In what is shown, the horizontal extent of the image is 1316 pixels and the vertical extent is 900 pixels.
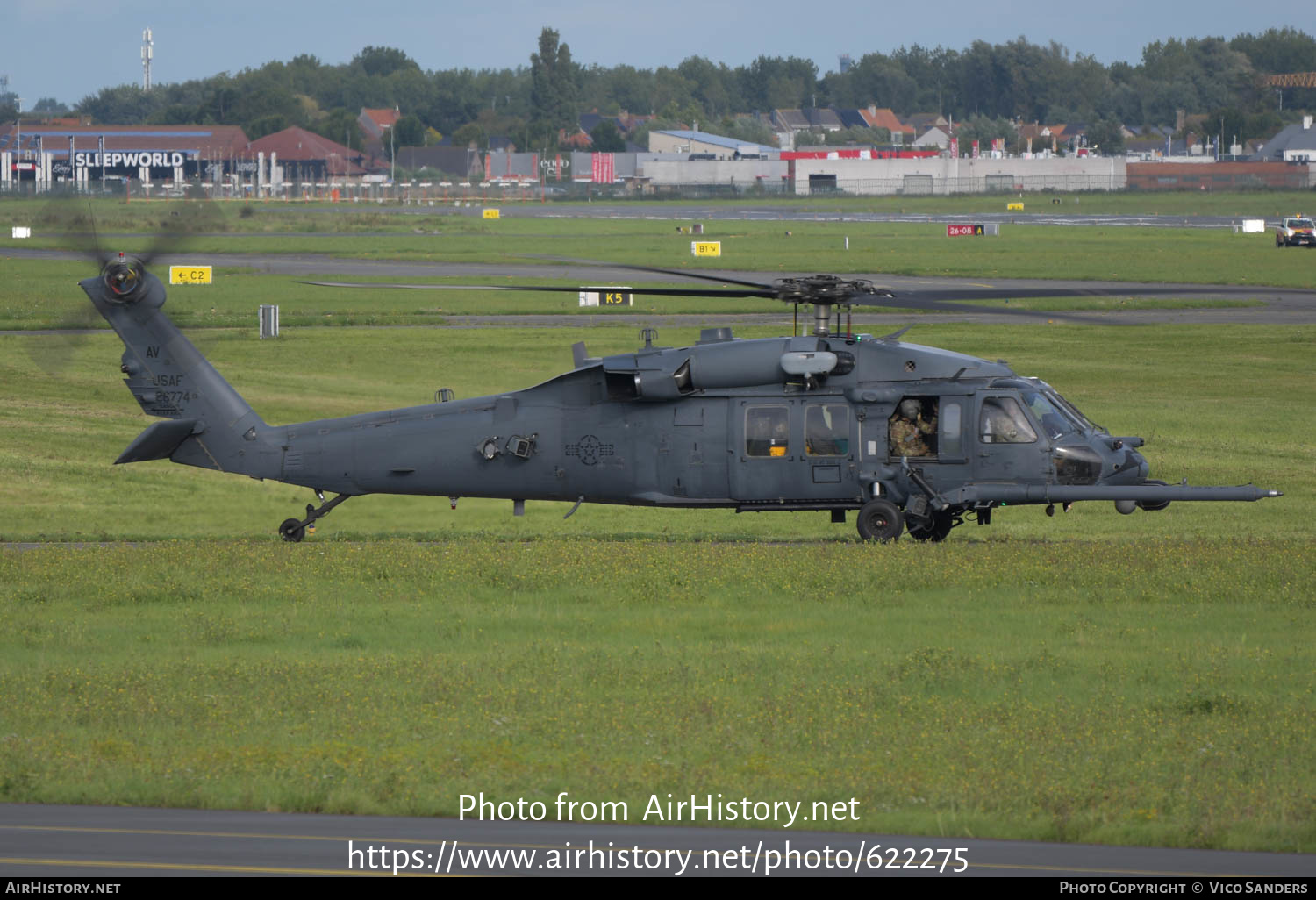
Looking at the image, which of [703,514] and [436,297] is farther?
[436,297]

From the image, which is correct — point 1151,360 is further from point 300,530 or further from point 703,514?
point 300,530

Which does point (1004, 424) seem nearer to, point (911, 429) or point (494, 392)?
point (911, 429)

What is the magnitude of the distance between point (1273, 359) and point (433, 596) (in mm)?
31923

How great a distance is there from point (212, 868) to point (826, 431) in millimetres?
13331

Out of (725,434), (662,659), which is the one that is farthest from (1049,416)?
(662,659)

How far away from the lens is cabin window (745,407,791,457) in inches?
848

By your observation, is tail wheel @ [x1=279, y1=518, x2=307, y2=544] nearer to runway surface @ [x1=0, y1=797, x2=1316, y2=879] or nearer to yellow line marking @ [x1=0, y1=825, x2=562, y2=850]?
runway surface @ [x1=0, y1=797, x2=1316, y2=879]

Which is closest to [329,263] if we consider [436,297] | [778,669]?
[436,297]

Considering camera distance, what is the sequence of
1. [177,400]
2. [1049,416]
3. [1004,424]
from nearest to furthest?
[1004,424]
[1049,416]
[177,400]

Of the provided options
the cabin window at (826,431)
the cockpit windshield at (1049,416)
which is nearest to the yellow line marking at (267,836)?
the cabin window at (826,431)

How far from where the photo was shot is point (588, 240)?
322 feet

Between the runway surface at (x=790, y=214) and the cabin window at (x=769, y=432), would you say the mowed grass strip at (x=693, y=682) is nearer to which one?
the cabin window at (x=769, y=432)

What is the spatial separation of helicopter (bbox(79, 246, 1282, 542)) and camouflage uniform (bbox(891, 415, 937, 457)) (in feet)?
0.08

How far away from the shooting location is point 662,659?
49.2 ft
